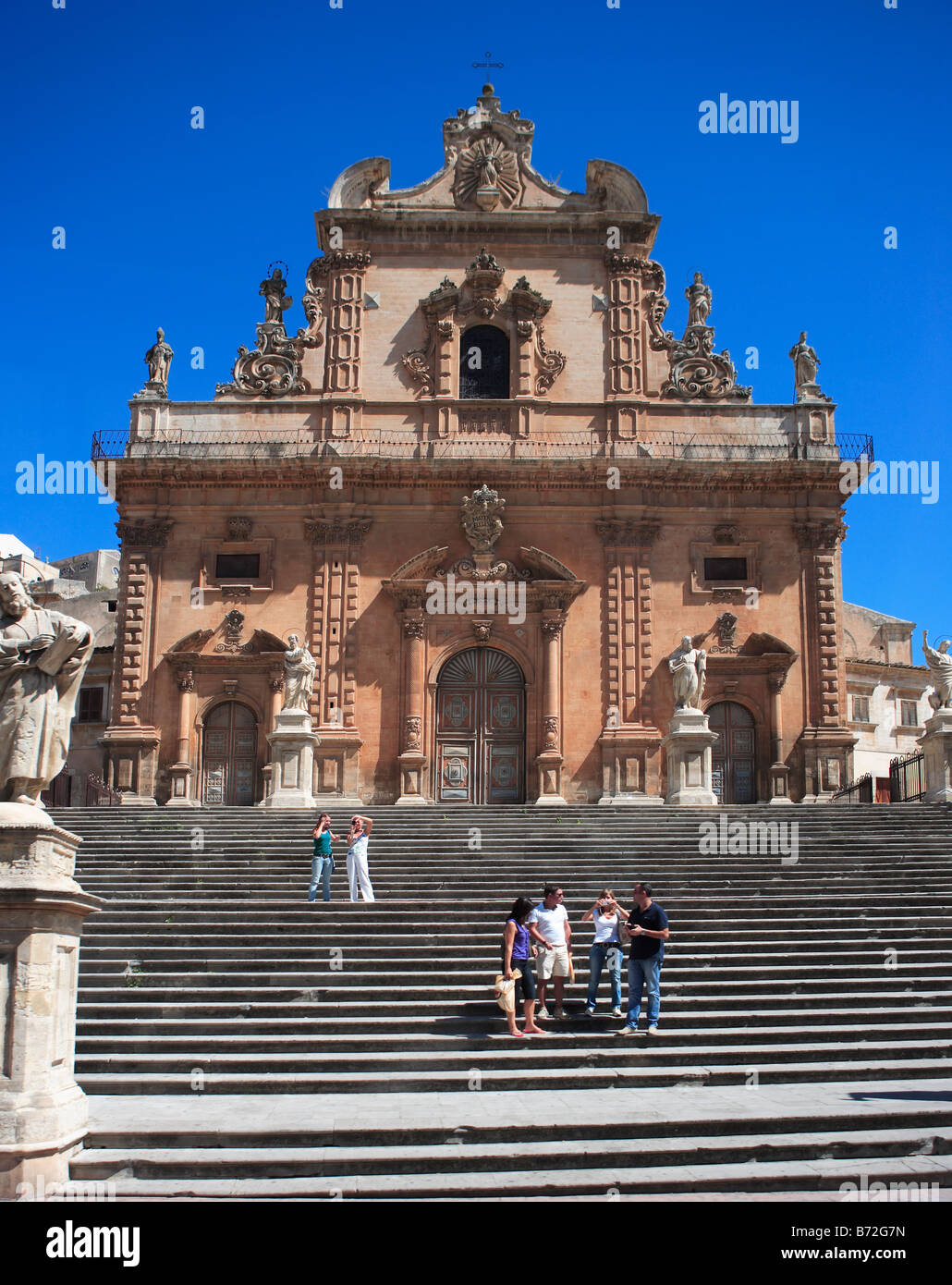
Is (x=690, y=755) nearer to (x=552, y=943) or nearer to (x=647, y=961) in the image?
(x=552, y=943)

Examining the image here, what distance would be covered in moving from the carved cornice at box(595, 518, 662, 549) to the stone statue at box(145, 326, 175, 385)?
11.2 m

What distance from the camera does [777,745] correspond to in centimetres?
2905

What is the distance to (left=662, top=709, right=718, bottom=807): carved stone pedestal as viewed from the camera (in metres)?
24.4

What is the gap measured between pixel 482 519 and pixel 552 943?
57.2ft

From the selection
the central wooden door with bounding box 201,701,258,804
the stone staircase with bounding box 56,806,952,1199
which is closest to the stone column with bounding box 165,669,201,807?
the central wooden door with bounding box 201,701,258,804

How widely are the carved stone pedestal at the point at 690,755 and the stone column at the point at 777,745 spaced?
4671 millimetres

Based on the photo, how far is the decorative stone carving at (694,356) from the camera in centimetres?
3105

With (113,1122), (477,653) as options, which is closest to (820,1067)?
(113,1122)

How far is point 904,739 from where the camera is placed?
47781 millimetres

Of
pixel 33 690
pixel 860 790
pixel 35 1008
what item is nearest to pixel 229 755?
pixel 860 790

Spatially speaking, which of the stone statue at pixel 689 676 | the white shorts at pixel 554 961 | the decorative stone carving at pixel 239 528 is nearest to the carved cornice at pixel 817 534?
the stone statue at pixel 689 676

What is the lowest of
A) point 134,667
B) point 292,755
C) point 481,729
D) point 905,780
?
point 905,780

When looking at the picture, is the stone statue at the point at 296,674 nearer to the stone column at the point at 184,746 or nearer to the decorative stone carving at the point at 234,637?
the stone column at the point at 184,746
